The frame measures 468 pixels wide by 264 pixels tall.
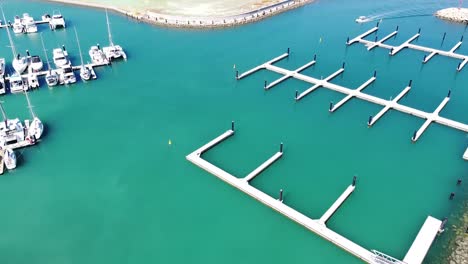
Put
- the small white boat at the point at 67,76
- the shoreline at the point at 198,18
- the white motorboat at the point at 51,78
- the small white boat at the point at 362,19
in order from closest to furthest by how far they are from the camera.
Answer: the white motorboat at the point at 51,78 → the small white boat at the point at 67,76 → the shoreline at the point at 198,18 → the small white boat at the point at 362,19

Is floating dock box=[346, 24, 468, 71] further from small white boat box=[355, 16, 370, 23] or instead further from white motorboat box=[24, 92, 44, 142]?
white motorboat box=[24, 92, 44, 142]

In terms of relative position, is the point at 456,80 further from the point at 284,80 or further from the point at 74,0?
the point at 74,0

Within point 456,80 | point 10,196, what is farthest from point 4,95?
point 456,80

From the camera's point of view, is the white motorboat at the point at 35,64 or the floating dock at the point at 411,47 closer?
the white motorboat at the point at 35,64

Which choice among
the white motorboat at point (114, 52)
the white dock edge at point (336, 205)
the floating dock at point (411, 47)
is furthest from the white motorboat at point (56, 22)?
the white dock edge at point (336, 205)

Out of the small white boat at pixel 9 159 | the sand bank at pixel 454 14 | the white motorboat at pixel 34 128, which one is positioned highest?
the sand bank at pixel 454 14

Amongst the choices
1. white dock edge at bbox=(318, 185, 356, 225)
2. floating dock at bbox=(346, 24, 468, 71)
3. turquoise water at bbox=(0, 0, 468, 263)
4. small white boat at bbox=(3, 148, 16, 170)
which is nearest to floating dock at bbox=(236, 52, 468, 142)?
turquoise water at bbox=(0, 0, 468, 263)

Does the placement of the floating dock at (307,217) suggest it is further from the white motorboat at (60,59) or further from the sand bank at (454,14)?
the sand bank at (454,14)

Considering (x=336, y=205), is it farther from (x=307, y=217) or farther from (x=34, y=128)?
(x=34, y=128)
